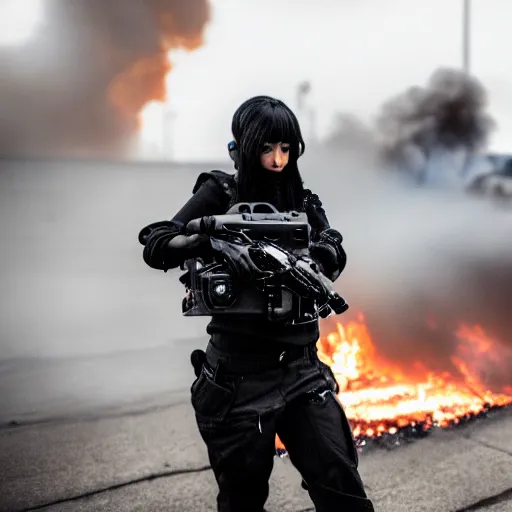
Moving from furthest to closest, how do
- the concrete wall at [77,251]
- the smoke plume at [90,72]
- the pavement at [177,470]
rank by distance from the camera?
the concrete wall at [77,251] < the smoke plume at [90,72] < the pavement at [177,470]

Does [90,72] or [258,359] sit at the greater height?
[90,72]

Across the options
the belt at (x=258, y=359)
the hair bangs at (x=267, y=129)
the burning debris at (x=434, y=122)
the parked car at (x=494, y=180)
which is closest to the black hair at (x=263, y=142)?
the hair bangs at (x=267, y=129)

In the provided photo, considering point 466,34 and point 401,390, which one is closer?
point 401,390

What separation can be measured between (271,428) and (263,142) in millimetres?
903

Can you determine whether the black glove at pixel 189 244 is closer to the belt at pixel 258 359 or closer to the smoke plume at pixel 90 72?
the belt at pixel 258 359

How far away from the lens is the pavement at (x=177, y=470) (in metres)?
2.89

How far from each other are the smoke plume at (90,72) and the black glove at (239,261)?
412cm

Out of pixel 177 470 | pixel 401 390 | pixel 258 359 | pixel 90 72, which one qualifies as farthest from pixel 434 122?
pixel 258 359

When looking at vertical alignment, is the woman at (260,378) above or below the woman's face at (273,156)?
below

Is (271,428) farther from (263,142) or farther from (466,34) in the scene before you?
(466,34)

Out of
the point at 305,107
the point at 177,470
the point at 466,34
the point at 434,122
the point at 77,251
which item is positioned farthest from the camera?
the point at 434,122

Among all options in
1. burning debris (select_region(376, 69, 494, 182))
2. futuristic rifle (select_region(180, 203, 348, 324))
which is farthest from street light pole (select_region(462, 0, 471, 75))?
futuristic rifle (select_region(180, 203, 348, 324))

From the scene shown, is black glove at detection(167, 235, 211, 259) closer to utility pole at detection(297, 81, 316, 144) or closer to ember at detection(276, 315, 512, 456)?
ember at detection(276, 315, 512, 456)

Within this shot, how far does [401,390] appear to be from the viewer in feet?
14.1
